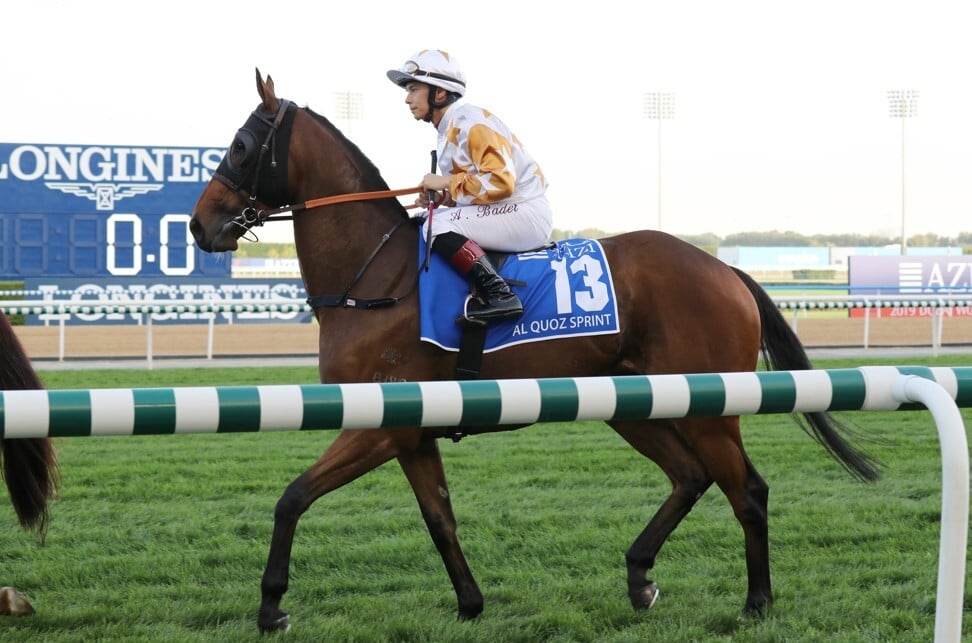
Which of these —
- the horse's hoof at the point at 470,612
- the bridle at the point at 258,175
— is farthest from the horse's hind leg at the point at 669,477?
the bridle at the point at 258,175

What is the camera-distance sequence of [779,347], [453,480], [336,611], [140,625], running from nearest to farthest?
[140,625] → [336,611] → [779,347] → [453,480]

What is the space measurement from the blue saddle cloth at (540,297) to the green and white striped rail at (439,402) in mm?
1405

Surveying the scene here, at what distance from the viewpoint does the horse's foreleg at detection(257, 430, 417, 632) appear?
311cm

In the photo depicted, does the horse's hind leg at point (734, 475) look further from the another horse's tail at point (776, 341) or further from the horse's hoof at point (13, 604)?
the horse's hoof at point (13, 604)

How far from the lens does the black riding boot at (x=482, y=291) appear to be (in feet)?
11.0

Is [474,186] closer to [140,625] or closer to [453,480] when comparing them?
[140,625]

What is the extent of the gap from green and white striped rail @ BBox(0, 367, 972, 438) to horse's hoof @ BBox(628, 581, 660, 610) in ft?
4.83

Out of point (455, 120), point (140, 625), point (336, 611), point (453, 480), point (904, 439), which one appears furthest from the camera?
point (904, 439)

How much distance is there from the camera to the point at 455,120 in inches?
140

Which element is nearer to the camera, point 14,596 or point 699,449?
point 14,596

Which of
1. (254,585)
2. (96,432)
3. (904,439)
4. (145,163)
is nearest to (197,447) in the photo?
(254,585)

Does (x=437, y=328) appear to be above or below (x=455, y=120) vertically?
below

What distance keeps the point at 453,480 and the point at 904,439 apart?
2.80m

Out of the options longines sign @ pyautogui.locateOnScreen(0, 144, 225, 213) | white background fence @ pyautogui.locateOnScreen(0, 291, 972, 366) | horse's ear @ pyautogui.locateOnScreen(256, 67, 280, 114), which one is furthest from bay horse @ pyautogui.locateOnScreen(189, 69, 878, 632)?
longines sign @ pyautogui.locateOnScreen(0, 144, 225, 213)
